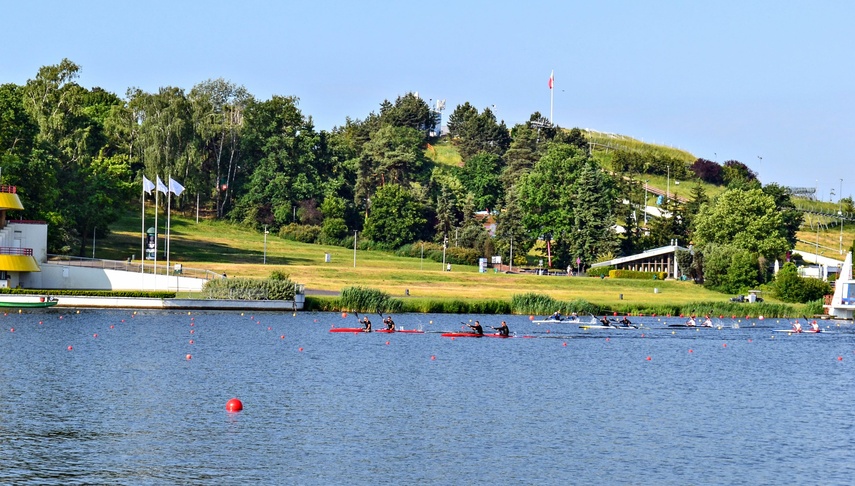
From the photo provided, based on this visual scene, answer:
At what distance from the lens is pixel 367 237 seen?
16562cm

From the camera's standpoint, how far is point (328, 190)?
173875 mm

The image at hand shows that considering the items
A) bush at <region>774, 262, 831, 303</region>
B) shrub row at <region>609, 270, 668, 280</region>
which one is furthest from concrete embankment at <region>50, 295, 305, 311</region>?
bush at <region>774, 262, 831, 303</region>

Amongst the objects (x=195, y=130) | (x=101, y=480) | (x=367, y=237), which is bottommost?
(x=101, y=480)

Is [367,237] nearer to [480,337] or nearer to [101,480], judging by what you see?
[480,337]

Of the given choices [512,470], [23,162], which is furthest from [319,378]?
[23,162]

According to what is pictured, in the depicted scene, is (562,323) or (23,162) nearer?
(562,323)

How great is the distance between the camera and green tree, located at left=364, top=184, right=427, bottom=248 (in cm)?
16450

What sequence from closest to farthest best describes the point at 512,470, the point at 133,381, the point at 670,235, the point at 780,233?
the point at 512,470 < the point at 133,381 < the point at 780,233 < the point at 670,235

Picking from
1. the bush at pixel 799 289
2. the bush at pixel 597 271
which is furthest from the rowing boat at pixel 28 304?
the bush at pixel 799 289

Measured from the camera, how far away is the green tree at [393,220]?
164 metres

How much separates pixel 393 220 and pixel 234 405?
120 m

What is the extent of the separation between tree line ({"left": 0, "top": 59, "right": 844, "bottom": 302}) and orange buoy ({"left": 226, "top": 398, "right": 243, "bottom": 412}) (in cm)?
8246

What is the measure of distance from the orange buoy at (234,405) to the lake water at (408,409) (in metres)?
0.36

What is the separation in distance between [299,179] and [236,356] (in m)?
107
